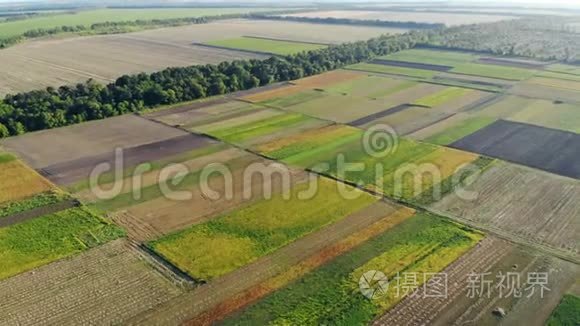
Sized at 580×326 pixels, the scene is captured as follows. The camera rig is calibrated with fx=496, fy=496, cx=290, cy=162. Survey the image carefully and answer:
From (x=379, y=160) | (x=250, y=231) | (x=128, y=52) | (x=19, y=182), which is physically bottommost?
(x=250, y=231)

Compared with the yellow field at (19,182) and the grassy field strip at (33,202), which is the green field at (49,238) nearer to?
the grassy field strip at (33,202)

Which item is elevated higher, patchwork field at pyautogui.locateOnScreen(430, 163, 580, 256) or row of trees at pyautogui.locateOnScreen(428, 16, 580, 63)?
row of trees at pyautogui.locateOnScreen(428, 16, 580, 63)

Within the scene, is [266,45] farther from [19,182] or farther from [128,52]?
[19,182]

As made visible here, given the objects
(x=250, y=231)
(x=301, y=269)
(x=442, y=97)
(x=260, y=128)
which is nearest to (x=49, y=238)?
(x=250, y=231)

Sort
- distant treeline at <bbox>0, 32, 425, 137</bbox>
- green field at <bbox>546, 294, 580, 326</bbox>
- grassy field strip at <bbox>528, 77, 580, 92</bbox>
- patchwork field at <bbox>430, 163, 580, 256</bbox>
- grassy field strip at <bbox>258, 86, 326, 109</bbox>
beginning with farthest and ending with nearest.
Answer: grassy field strip at <bbox>528, 77, 580, 92</bbox> < grassy field strip at <bbox>258, 86, 326, 109</bbox> < distant treeline at <bbox>0, 32, 425, 137</bbox> < patchwork field at <bbox>430, 163, 580, 256</bbox> < green field at <bbox>546, 294, 580, 326</bbox>

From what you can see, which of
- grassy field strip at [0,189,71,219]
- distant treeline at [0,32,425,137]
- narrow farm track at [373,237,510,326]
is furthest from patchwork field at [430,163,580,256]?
distant treeline at [0,32,425,137]

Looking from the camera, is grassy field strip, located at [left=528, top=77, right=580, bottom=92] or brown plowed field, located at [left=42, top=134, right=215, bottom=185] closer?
brown plowed field, located at [left=42, top=134, right=215, bottom=185]

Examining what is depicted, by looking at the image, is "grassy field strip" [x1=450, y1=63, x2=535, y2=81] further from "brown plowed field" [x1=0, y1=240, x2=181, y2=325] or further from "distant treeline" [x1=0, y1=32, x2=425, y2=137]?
"brown plowed field" [x1=0, y1=240, x2=181, y2=325]
